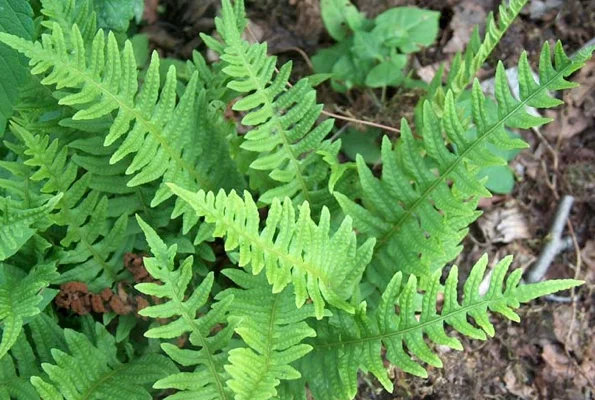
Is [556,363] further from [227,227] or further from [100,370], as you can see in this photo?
[100,370]

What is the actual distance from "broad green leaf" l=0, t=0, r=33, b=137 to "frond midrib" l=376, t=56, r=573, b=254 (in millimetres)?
1254

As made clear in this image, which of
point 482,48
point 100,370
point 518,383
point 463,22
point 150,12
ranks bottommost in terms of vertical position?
point 518,383

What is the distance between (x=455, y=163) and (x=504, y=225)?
3.03 feet

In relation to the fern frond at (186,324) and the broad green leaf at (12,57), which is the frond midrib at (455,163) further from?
the broad green leaf at (12,57)

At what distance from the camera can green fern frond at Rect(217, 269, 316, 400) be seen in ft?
5.67

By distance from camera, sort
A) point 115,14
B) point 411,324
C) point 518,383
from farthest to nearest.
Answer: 1. point 518,383
2. point 115,14
3. point 411,324

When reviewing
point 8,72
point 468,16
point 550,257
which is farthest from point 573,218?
point 8,72

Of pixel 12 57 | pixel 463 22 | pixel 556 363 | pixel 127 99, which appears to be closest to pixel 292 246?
pixel 127 99

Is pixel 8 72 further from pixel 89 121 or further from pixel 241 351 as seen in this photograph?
pixel 241 351

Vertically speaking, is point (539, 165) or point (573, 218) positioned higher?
point (539, 165)

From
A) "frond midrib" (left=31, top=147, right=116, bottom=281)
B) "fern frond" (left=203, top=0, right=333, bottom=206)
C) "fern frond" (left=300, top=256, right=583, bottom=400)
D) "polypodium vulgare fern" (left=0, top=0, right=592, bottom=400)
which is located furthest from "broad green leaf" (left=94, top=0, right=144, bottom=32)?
"fern frond" (left=300, top=256, right=583, bottom=400)

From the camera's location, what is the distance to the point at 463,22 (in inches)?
125

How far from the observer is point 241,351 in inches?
68.3

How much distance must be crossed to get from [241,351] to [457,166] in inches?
35.3
